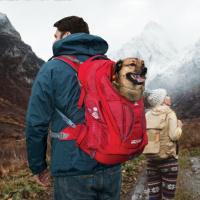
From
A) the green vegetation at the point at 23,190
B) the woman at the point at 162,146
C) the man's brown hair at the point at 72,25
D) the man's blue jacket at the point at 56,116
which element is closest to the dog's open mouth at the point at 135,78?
the man's blue jacket at the point at 56,116

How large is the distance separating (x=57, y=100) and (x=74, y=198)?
0.77m

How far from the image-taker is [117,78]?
1.60 metres

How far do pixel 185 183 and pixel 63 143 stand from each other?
419cm

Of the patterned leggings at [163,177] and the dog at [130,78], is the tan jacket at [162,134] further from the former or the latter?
the dog at [130,78]

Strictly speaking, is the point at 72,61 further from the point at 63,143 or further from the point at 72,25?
the point at 63,143

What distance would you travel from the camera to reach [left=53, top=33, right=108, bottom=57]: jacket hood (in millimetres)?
1698

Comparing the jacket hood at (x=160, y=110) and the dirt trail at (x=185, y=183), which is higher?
the jacket hood at (x=160, y=110)

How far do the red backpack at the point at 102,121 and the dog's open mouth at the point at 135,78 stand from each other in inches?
6.1

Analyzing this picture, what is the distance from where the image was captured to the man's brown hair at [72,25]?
1948mm

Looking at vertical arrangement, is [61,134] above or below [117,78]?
below

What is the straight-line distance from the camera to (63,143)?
1558 millimetres

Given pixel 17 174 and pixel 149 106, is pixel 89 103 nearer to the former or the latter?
pixel 149 106

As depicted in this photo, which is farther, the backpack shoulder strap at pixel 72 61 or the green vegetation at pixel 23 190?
the green vegetation at pixel 23 190

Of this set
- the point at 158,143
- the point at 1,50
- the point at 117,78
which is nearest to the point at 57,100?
the point at 117,78
